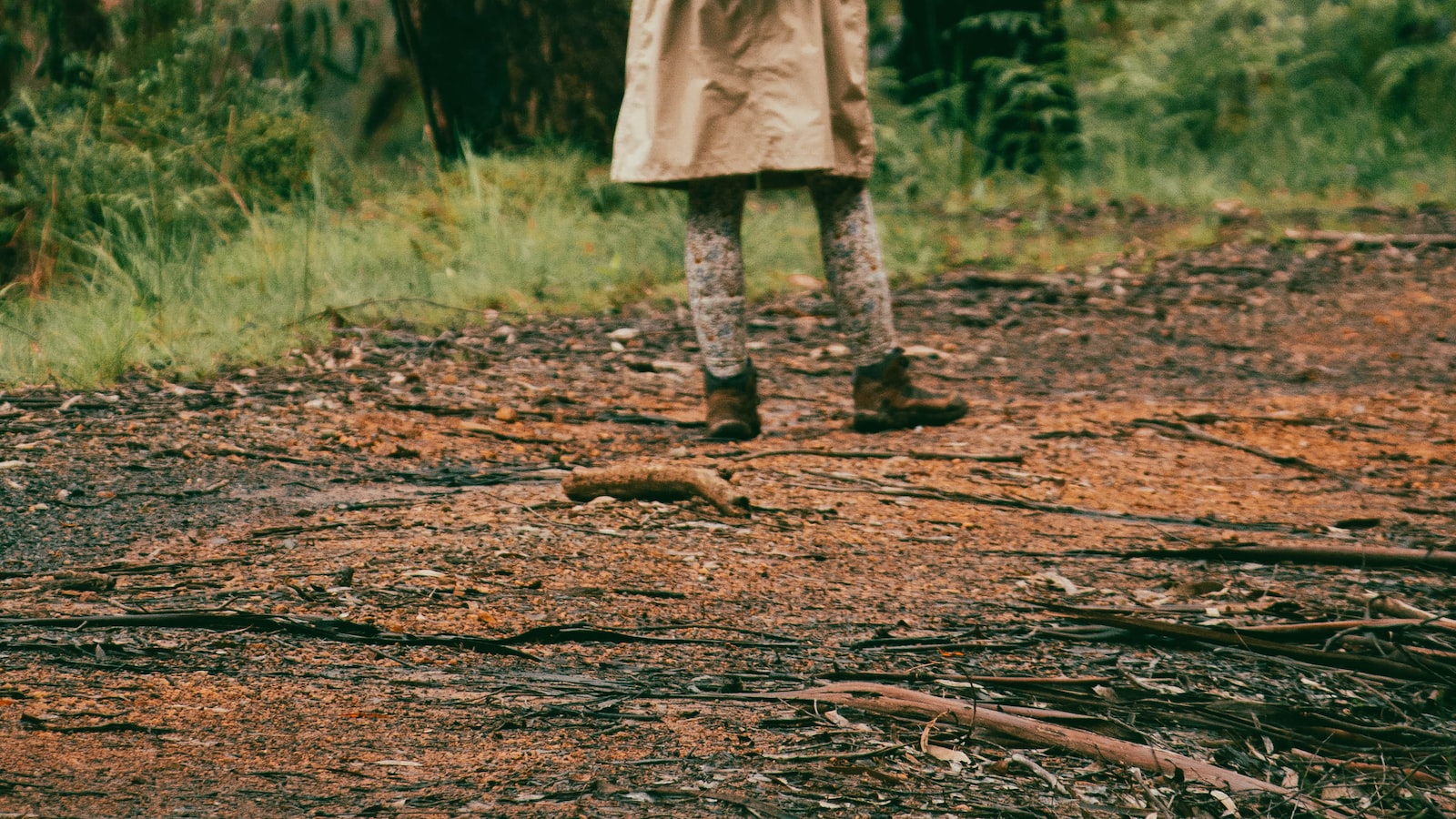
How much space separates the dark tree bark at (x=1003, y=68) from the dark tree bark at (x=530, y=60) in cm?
229

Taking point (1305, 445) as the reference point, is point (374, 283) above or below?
above

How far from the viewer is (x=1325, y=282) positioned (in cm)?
582

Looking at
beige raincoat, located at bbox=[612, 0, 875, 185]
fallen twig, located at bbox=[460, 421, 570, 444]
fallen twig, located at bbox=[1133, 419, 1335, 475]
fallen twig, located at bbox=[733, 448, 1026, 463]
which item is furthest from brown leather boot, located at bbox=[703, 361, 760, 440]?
fallen twig, located at bbox=[1133, 419, 1335, 475]

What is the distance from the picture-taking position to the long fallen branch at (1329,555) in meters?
2.48

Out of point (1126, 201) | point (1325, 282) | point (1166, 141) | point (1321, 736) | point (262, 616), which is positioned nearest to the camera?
point (1321, 736)

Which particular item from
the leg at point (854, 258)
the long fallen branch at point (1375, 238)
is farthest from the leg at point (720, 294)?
the long fallen branch at point (1375, 238)

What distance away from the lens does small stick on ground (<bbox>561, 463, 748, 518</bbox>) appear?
111 inches

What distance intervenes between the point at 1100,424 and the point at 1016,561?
1.34 m

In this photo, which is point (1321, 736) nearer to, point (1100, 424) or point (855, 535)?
point (855, 535)

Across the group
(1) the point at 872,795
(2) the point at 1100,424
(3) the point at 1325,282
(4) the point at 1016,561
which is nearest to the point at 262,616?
(1) the point at 872,795

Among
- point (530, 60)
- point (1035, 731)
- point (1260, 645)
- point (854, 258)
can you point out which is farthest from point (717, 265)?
point (530, 60)

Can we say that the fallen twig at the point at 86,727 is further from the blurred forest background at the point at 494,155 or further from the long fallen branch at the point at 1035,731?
the blurred forest background at the point at 494,155

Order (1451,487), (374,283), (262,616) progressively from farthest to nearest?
1. (374,283)
2. (1451,487)
3. (262,616)

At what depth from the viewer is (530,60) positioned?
633cm
